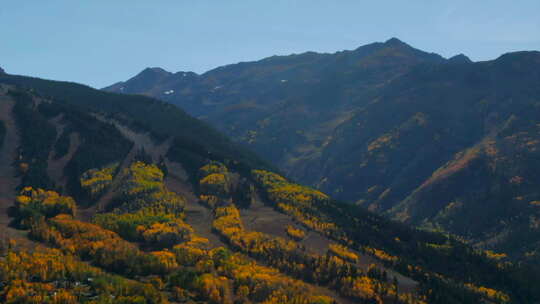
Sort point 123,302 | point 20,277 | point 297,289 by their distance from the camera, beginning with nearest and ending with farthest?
point 123,302 < point 20,277 < point 297,289

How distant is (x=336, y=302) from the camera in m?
197

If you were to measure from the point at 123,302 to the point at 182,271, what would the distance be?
3815cm

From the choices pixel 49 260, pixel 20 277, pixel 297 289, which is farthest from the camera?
pixel 297 289

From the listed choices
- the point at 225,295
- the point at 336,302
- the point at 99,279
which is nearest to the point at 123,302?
the point at 99,279

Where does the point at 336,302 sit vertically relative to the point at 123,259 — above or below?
below

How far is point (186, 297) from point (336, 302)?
2209 inches

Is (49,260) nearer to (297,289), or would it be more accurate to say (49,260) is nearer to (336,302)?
(297,289)

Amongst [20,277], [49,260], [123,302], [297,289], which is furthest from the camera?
[297,289]

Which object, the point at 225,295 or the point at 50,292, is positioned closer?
the point at 50,292

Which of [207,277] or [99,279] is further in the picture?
Answer: [207,277]

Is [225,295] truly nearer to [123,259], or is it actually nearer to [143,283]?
[143,283]

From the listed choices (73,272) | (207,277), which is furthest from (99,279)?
(207,277)

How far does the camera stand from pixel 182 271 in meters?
197

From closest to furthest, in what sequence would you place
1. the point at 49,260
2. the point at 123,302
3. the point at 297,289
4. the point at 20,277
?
1. the point at 123,302
2. the point at 20,277
3. the point at 49,260
4. the point at 297,289
